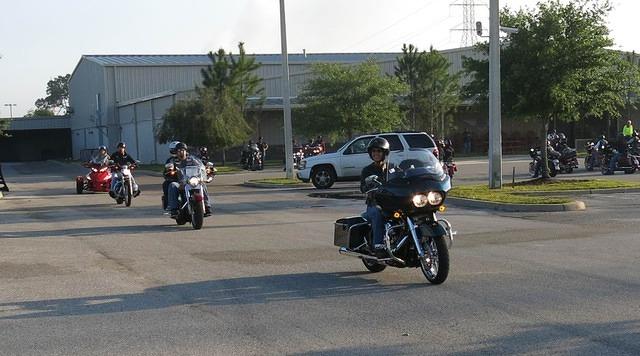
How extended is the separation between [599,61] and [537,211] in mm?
6972

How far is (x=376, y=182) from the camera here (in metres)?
9.01

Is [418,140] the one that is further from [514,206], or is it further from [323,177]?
[514,206]

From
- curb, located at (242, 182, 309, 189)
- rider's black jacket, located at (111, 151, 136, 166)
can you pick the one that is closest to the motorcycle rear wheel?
rider's black jacket, located at (111, 151, 136, 166)

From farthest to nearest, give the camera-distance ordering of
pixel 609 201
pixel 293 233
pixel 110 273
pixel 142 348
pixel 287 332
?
1. pixel 609 201
2. pixel 293 233
3. pixel 110 273
4. pixel 287 332
5. pixel 142 348

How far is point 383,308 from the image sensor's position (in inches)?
298

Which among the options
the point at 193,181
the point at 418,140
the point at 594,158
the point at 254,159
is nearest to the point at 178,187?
the point at 193,181

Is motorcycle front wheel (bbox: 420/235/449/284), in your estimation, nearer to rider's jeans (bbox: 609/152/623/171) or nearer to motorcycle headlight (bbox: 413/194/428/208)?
motorcycle headlight (bbox: 413/194/428/208)

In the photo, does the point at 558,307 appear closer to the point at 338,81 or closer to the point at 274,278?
the point at 274,278

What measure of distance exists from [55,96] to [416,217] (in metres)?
175

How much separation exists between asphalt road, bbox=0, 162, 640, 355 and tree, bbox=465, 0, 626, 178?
769cm

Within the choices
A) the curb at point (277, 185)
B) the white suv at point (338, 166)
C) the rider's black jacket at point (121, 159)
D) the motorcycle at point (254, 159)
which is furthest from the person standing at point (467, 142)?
the rider's black jacket at point (121, 159)

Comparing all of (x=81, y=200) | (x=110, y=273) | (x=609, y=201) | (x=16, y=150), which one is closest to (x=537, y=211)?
(x=609, y=201)

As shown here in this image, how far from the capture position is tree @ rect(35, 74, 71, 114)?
171 m

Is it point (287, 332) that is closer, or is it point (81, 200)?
point (287, 332)
